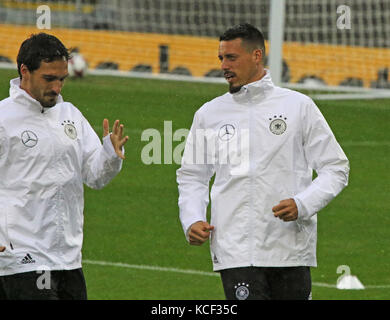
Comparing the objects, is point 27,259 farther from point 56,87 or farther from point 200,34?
point 200,34

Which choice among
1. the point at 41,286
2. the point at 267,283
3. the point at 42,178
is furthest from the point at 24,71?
the point at 267,283

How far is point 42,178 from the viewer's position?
19.2ft

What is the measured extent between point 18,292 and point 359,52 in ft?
48.4

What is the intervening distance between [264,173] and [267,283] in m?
0.56

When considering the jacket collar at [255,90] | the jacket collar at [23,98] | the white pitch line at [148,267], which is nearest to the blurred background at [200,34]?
the white pitch line at [148,267]

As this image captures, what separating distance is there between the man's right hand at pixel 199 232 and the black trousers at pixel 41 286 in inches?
24.2

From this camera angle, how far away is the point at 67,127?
6051mm

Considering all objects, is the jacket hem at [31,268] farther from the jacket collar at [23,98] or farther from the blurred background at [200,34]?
the blurred background at [200,34]

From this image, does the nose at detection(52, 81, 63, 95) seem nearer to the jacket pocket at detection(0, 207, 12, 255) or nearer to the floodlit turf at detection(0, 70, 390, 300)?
the jacket pocket at detection(0, 207, 12, 255)

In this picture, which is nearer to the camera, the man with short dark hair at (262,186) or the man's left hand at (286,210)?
the man's left hand at (286,210)

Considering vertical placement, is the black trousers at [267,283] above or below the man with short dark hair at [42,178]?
below

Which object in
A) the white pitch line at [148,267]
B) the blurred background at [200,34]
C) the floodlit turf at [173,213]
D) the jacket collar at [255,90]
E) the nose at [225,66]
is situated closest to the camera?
the jacket collar at [255,90]

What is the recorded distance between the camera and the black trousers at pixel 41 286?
5828mm
